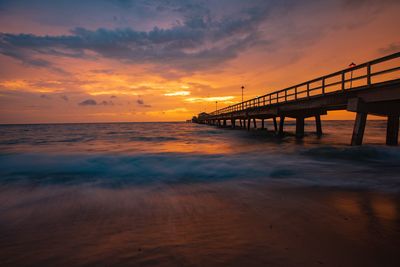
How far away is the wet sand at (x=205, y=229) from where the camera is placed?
104 inches

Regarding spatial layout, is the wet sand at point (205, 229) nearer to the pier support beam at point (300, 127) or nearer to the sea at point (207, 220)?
the sea at point (207, 220)

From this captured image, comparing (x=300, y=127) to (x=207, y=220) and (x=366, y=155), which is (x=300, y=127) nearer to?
(x=366, y=155)

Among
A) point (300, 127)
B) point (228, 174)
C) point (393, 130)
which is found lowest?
point (228, 174)

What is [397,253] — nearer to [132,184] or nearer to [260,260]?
[260,260]

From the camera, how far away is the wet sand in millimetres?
2633

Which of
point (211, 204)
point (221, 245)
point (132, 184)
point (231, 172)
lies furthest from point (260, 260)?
point (231, 172)

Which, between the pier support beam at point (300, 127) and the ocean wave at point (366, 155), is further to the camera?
the pier support beam at point (300, 127)

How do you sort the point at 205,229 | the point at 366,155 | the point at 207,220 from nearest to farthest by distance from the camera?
1. the point at 205,229
2. the point at 207,220
3. the point at 366,155

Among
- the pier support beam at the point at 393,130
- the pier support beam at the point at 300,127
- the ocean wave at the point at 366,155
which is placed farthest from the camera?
the pier support beam at the point at 300,127

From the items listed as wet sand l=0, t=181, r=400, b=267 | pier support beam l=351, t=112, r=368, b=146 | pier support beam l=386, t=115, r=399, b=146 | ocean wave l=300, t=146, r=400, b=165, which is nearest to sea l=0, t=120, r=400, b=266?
wet sand l=0, t=181, r=400, b=267

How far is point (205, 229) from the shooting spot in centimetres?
337

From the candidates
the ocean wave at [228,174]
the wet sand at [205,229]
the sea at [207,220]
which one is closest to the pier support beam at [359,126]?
the ocean wave at [228,174]

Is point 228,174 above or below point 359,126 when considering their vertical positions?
below

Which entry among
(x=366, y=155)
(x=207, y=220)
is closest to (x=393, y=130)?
(x=366, y=155)
